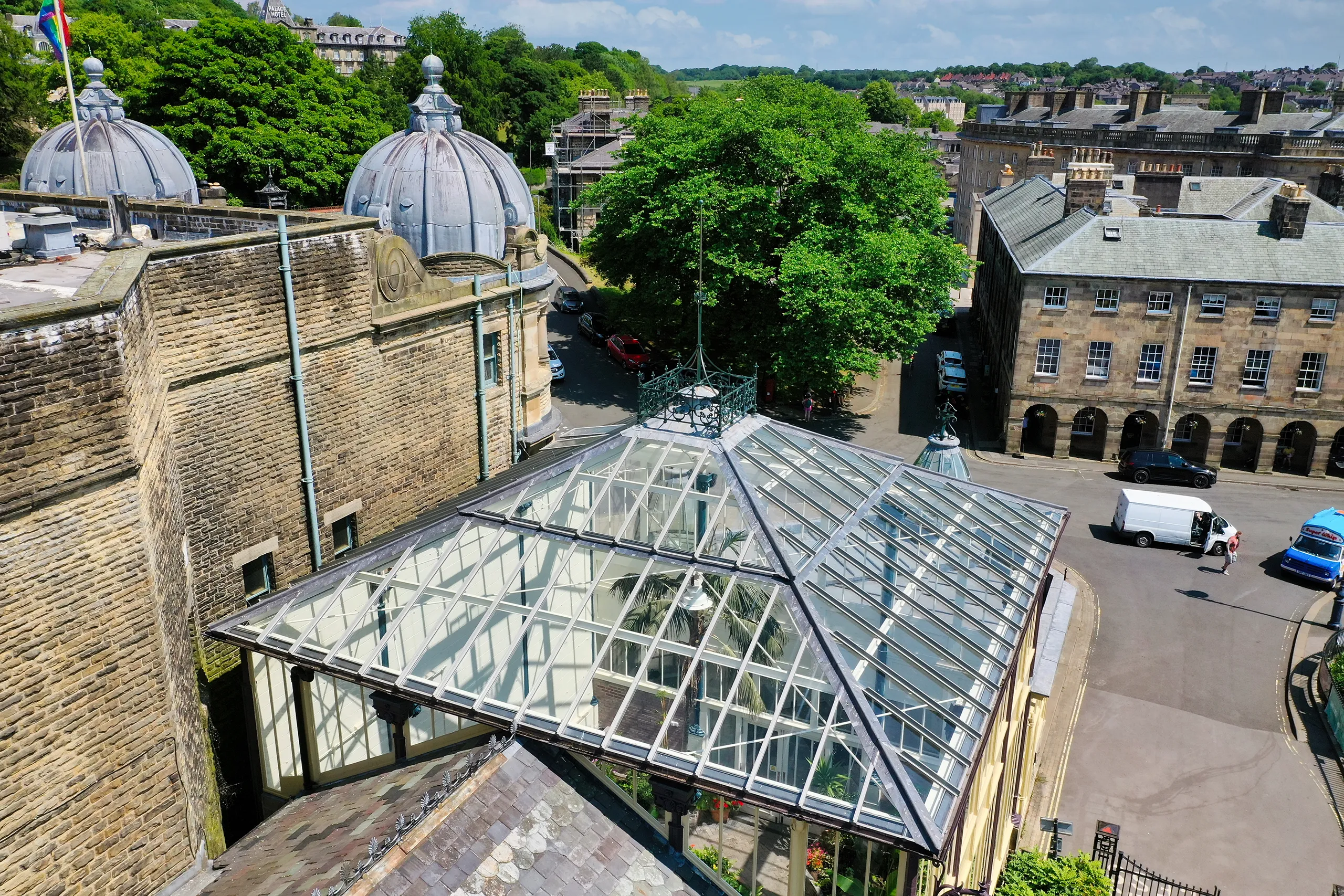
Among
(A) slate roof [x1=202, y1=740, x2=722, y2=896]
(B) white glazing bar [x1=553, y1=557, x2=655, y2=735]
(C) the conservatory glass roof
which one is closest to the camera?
(A) slate roof [x1=202, y1=740, x2=722, y2=896]

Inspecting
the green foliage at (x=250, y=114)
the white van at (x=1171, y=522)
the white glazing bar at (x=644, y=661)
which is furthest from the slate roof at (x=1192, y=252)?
the green foliage at (x=250, y=114)

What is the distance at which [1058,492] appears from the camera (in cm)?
4038

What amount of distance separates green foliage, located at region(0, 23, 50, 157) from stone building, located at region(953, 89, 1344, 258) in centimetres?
6491

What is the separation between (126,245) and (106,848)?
A: 9.09 metres

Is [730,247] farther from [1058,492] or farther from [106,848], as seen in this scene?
[106,848]

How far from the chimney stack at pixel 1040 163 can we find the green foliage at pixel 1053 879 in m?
48.0

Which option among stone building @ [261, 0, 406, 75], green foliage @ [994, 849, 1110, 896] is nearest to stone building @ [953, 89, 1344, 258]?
green foliage @ [994, 849, 1110, 896]

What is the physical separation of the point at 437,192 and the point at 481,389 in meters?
6.90

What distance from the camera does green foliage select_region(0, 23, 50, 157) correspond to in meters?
66.8

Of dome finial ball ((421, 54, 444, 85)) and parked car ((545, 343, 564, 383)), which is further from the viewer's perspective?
Result: parked car ((545, 343, 564, 383))

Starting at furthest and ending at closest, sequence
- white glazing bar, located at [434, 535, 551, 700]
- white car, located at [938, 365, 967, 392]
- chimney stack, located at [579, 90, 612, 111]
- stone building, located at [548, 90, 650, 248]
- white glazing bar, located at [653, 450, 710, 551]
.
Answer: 1. chimney stack, located at [579, 90, 612, 111]
2. stone building, located at [548, 90, 650, 248]
3. white car, located at [938, 365, 967, 392]
4. white glazing bar, located at [653, 450, 710, 551]
5. white glazing bar, located at [434, 535, 551, 700]

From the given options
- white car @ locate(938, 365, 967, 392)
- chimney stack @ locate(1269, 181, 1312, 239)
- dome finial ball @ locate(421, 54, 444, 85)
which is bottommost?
white car @ locate(938, 365, 967, 392)

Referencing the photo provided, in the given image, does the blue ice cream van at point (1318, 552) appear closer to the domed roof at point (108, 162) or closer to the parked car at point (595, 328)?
the parked car at point (595, 328)

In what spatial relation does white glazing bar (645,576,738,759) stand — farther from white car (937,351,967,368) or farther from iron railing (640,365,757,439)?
white car (937,351,967,368)
